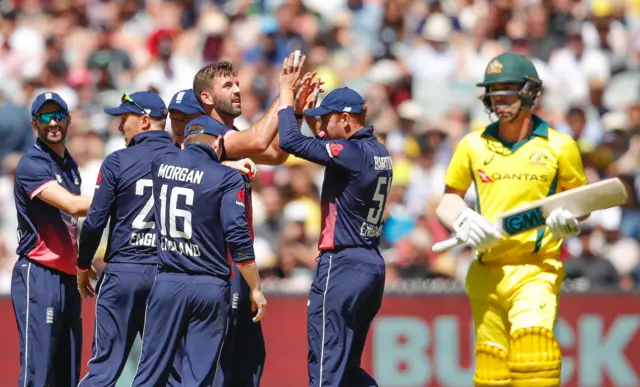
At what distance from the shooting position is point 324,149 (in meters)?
9.87

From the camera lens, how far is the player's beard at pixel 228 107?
10.3m

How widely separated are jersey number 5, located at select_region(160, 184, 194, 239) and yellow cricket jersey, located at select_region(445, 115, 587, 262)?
2226 mm

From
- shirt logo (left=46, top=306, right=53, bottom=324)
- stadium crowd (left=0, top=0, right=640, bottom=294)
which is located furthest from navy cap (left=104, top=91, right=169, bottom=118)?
stadium crowd (left=0, top=0, right=640, bottom=294)

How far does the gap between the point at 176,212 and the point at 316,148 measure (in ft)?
3.96

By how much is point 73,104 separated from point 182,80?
5.11ft

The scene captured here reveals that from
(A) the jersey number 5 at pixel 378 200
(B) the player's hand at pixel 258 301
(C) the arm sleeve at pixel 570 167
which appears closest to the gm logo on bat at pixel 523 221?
(C) the arm sleeve at pixel 570 167

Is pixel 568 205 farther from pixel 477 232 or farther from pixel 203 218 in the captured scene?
pixel 203 218

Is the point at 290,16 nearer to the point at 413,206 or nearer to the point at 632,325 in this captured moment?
the point at 413,206

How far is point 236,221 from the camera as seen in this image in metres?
9.23

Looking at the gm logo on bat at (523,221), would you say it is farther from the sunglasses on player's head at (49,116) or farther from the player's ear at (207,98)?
the sunglasses on player's head at (49,116)

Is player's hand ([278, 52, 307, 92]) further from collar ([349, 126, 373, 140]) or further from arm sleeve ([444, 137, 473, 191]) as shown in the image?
arm sleeve ([444, 137, 473, 191])

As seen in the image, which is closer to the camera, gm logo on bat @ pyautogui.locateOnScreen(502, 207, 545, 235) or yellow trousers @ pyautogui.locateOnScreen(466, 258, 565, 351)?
gm logo on bat @ pyautogui.locateOnScreen(502, 207, 545, 235)

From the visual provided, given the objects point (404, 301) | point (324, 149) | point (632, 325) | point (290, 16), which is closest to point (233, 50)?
point (290, 16)

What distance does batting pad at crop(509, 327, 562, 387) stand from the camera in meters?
9.51
